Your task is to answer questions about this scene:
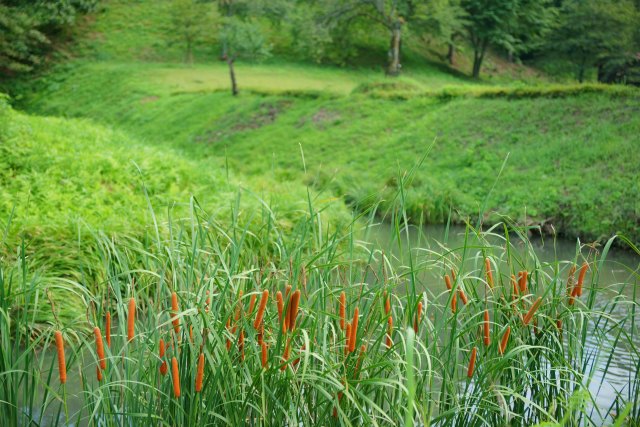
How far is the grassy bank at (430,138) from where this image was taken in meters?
12.6

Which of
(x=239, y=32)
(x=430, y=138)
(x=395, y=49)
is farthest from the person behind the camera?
(x=395, y=49)

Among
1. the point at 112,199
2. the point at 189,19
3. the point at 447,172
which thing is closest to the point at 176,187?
the point at 112,199

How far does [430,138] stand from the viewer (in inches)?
657

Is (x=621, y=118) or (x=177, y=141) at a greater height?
(x=621, y=118)

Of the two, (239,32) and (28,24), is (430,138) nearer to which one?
(239,32)

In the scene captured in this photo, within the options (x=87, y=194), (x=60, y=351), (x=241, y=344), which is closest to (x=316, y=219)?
(x=241, y=344)

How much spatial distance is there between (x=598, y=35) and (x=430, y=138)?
1788cm

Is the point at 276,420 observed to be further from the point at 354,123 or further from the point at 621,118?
the point at 354,123

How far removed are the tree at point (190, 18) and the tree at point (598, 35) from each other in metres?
13.7

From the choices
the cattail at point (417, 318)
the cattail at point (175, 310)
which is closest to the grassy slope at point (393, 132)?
the cattail at point (417, 318)

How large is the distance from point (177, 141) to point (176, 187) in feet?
35.2

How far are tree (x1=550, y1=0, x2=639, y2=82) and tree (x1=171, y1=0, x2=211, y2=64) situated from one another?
13.7 metres

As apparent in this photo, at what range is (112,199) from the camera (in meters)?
9.20

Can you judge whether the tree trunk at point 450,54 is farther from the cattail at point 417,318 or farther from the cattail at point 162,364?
the cattail at point 162,364
